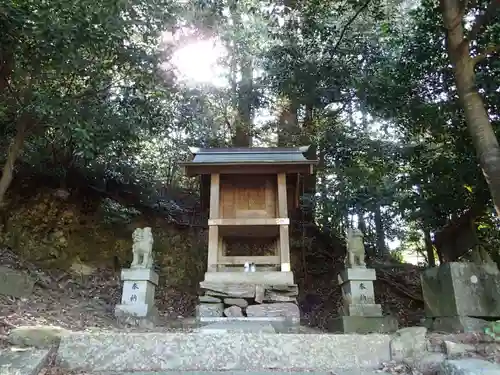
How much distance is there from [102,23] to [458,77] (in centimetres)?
480

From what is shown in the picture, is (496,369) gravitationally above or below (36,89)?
below

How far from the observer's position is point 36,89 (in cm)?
648

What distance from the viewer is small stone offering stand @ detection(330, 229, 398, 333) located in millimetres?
6031

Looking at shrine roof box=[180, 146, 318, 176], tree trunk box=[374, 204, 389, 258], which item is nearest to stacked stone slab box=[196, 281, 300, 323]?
shrine roof box=[180, 146, 318, 176]

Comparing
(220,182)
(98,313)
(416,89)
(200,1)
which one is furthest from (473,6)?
(98,313)

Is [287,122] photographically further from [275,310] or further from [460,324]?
[460,324]

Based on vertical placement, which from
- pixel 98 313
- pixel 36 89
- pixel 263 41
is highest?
pixel 263 41

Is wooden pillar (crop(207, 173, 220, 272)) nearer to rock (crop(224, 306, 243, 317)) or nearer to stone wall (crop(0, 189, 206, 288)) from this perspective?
rock (crop(224, 306, 243, 317))

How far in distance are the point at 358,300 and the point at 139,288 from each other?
353cm

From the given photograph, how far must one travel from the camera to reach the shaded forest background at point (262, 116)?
18.9 ft

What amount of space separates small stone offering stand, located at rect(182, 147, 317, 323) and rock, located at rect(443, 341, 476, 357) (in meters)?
3.25

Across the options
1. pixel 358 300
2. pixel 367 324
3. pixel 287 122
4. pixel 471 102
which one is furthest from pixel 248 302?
pixel 287 122

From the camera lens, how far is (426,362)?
295 cm

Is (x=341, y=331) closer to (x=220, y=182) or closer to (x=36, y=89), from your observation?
(x=220, y=182)
